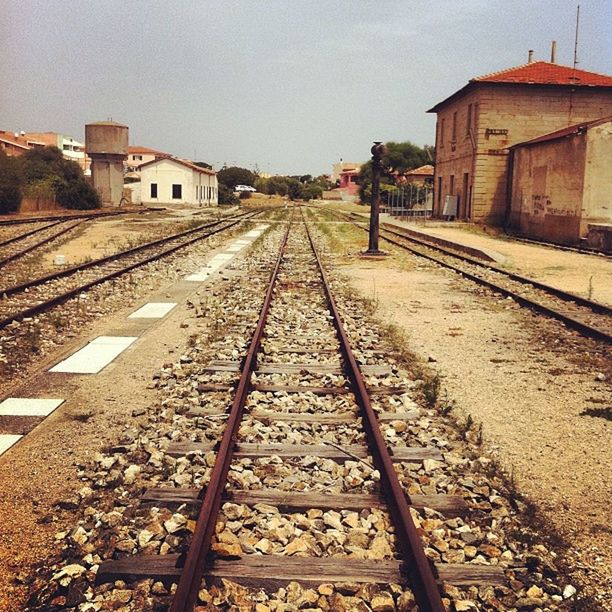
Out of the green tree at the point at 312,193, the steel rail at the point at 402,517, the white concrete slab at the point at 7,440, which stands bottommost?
the white concrete slab at the point at 7,440

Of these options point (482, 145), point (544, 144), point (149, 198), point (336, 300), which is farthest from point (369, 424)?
point (149, 198)

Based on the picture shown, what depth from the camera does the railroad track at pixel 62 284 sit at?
9594mm

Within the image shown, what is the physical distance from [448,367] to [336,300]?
414 centimetres

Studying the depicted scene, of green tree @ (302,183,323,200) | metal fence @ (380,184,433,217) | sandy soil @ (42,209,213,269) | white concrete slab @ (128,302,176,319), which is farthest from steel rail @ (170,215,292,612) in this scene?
green tree @ (302,183,323,200)

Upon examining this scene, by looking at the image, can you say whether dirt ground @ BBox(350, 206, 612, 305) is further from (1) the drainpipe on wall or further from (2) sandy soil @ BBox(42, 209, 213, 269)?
(2) sandy soil @ BBox(42, 209, 213, 269)

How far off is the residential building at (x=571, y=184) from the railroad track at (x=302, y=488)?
16.7 meters

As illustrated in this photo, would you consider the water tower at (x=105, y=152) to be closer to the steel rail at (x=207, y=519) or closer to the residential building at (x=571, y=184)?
the residential building at (x=571, y=184)

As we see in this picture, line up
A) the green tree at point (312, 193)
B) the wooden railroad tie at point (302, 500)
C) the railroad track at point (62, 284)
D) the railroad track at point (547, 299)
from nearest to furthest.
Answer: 1. the wooden railroad tie at point (302, 500)
2. the railroad track at point (547, 299)
3. the railroad track at point (62, 284)
4. the green tree at point (312, 193)

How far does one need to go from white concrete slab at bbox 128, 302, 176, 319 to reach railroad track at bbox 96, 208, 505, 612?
2.70 metres

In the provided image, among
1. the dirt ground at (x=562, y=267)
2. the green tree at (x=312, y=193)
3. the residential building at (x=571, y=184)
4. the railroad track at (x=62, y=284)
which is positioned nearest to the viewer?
the railroad track at (x=62, y=284)

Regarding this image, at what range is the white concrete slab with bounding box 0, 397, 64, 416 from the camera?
536 centimetres

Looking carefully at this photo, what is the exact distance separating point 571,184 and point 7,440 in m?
22.0

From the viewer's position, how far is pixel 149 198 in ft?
206

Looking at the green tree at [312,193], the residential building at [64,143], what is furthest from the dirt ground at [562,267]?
the residential building at [64,143]
